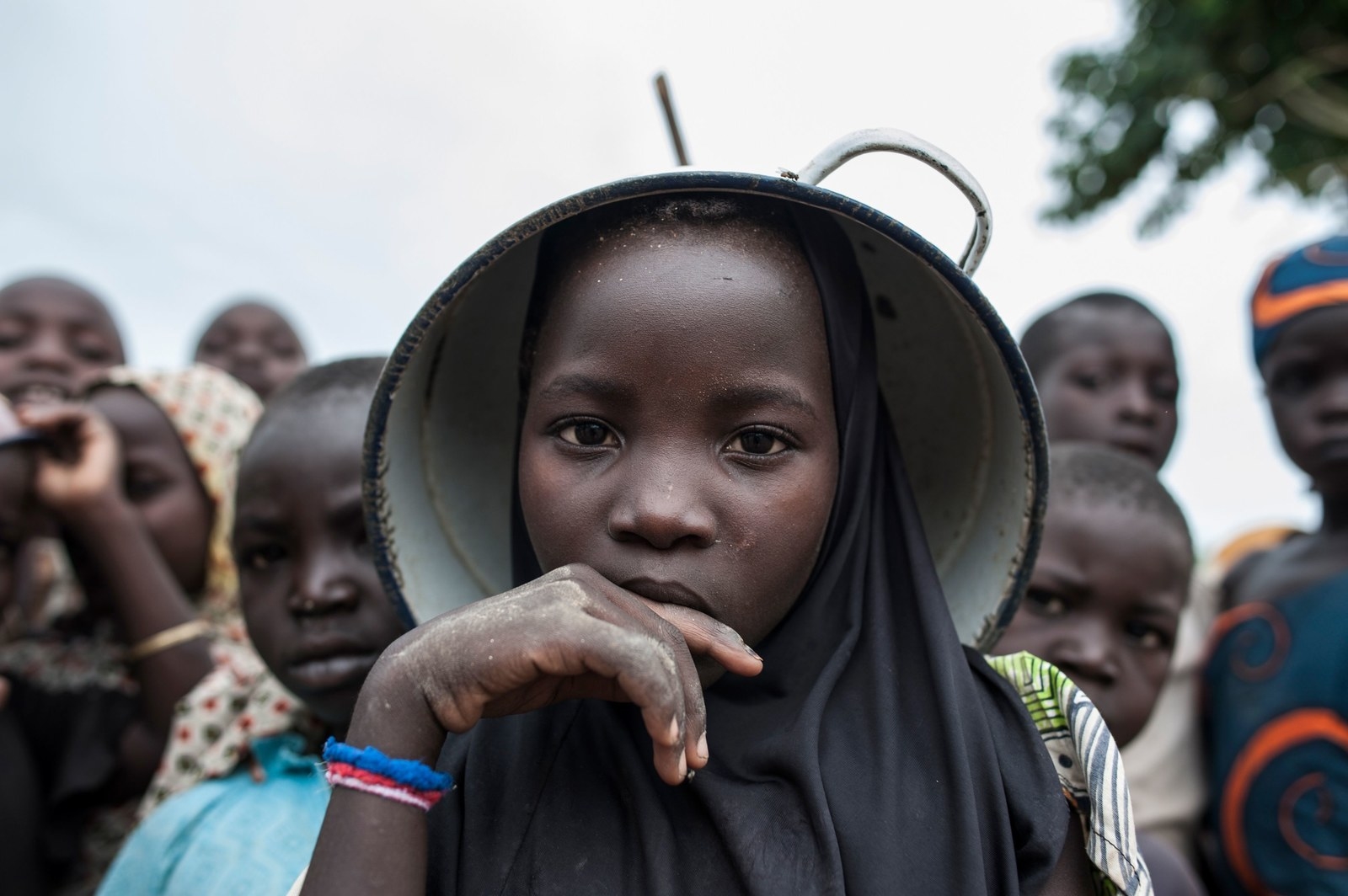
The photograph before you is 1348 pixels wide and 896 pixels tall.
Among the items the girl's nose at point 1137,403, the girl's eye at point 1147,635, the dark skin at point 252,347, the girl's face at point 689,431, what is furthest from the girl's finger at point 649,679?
the dark skin at point 252,347

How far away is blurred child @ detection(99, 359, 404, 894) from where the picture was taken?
1651 millimetres

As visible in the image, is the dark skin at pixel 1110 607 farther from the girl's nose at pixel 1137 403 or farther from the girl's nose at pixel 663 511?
the girl's nose at pixel 663 511

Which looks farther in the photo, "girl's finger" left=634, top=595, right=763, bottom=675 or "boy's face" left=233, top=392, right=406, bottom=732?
"boy's face" left=233, top=392, right=406, bottom=732

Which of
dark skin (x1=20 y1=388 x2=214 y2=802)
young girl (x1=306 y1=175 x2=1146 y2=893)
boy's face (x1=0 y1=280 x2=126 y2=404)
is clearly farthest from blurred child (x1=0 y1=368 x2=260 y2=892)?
young girl (x1=306 y1=175 x2=1146 y2=893)

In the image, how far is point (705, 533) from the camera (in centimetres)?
112

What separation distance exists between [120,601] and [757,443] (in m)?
1.97

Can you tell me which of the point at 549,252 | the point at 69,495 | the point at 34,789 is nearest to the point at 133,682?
the point at 34,789

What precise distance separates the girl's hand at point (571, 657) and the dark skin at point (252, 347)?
12.5ft

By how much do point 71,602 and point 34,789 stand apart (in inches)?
47.6

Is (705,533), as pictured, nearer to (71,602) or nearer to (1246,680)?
(1246,680)

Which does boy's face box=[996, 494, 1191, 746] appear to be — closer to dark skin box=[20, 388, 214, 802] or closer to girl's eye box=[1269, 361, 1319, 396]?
girl's eye box=[1269, 361, 1319, 396]

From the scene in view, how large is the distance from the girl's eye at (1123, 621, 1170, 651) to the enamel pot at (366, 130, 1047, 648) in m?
0.85

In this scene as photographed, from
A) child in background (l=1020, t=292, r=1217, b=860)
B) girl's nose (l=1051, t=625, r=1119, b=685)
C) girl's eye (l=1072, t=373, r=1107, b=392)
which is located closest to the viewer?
girl's nose (l=1051, t=625, r=1119, b=685)

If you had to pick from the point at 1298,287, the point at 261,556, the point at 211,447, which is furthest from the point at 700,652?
the point at 1298,287
